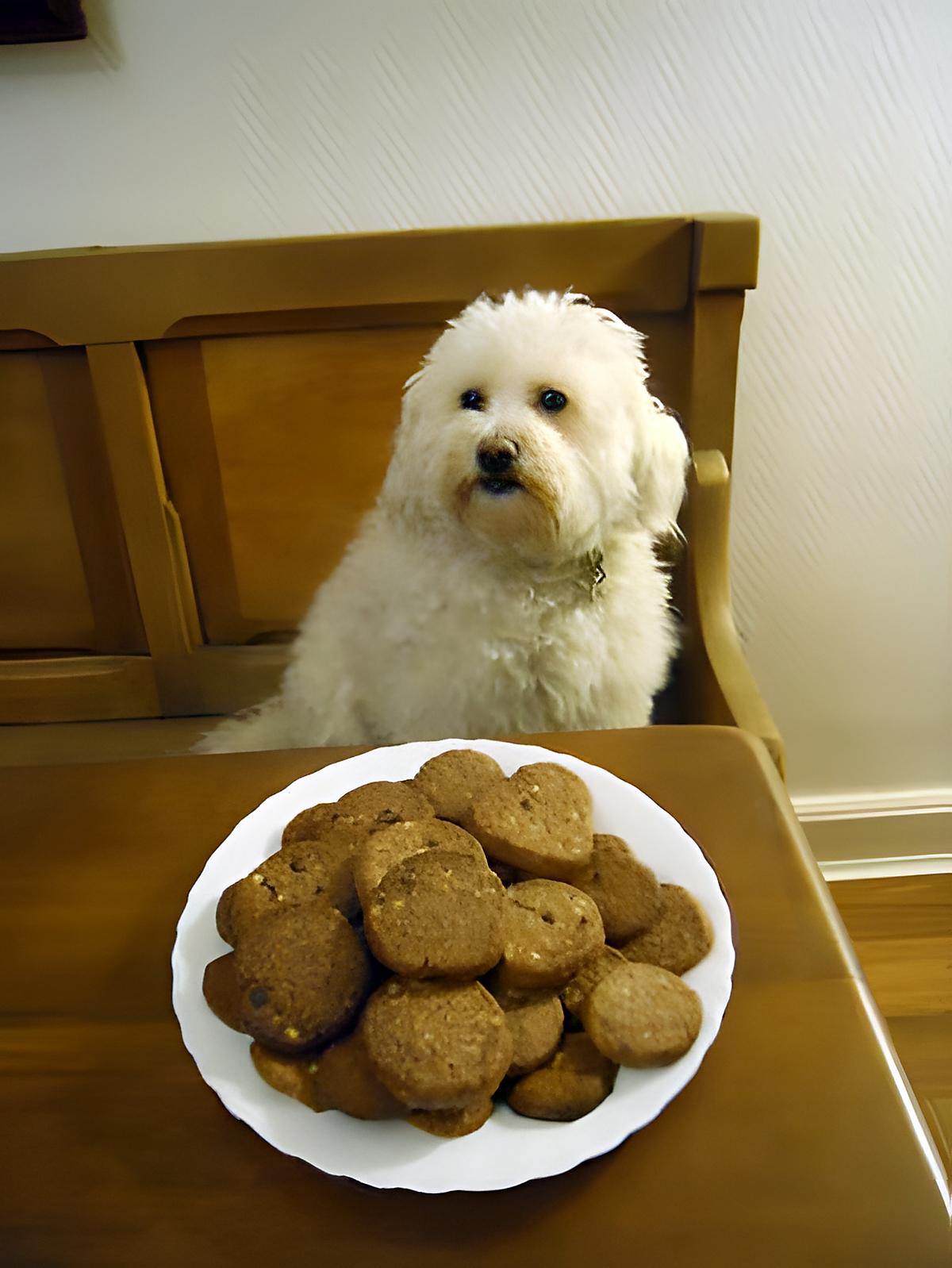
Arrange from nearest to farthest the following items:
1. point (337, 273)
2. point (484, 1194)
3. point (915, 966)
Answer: point (484, 1194) → point (337, 273) → point (915, 966)

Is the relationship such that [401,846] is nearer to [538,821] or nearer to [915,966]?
[538,821]

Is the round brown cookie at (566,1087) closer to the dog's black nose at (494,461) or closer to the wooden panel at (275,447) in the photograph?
the dog's black nose at (494,461)

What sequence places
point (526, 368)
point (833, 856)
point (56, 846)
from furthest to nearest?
1. point (833, 856)
2. point (526, 368)
3. point (56, 846)

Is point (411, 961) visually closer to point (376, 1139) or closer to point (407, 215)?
point (376, 1139)

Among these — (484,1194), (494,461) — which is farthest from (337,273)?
(484,1194)

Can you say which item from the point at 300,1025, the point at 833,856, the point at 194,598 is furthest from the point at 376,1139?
the point at 833,856

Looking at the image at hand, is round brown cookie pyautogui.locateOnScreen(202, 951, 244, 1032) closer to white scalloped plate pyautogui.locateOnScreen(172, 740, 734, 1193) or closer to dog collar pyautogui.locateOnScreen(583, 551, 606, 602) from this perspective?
white scalloped plate pyautogui.locateOnScreen(172, 740, 734, 1193)
